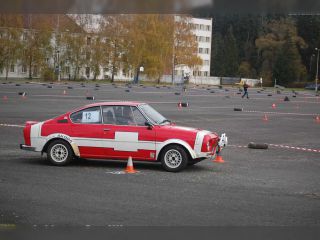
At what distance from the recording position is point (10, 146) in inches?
680

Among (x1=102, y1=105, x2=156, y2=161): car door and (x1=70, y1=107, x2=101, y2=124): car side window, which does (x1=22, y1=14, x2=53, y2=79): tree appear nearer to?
(x1=70, y1=107, x2=101, y2=124): car side window

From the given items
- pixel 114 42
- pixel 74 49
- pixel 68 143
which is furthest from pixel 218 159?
pixel 114 42

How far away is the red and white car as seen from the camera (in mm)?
13414

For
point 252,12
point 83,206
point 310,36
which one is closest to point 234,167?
point 83,206

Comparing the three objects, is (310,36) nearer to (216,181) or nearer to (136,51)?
Result: (136,51)

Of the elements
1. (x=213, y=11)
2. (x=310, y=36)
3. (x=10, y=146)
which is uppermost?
(x=310, y=36)

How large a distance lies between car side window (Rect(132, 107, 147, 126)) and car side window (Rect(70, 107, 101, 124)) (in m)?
0.82

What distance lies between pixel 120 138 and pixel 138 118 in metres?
0.60

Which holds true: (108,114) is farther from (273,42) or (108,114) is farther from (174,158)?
(273,42)

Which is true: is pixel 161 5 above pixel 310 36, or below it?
below

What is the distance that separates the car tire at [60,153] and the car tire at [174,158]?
2091 mm

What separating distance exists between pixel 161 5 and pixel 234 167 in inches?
382

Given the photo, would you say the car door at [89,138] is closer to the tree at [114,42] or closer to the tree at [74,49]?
the tree at [74,49]

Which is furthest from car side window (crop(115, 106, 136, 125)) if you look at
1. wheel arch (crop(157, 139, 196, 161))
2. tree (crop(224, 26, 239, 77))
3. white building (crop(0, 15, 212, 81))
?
tree (crop(224, 26, 239, 77))
